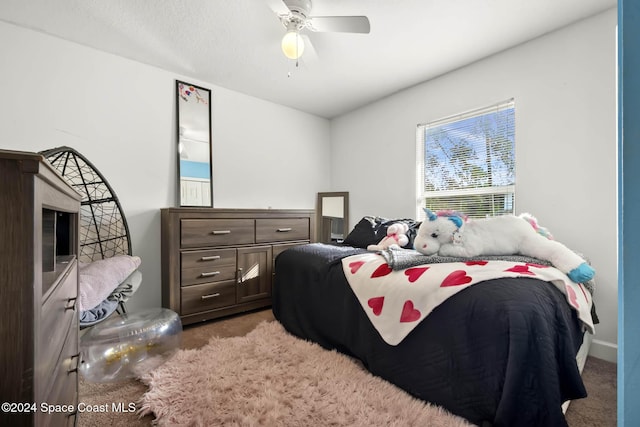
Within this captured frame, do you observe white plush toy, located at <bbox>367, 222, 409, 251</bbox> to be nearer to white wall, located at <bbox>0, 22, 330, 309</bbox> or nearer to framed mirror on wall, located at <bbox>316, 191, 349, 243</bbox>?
framed mirror on wall, located at <bbox>316, 191, 349, 243</bbox>

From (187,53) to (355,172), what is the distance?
7.53ft

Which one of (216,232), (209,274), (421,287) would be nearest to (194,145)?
(216,232)

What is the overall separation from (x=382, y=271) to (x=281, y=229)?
1.57 meters

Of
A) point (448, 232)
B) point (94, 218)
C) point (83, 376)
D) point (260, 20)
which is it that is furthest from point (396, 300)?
point (94, 218)

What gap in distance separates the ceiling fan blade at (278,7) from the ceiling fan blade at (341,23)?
186mm

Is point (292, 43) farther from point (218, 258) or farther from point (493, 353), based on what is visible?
point (493, 353)

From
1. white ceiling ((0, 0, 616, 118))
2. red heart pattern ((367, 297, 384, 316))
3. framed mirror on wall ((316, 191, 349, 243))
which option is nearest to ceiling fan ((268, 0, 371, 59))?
white ceiling ((0, 0, 616, 118))

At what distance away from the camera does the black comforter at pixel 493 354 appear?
0.98m

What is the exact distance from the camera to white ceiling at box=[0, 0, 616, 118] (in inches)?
72.2

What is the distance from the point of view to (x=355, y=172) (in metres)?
3.71

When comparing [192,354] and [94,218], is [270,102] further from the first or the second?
[192,354]

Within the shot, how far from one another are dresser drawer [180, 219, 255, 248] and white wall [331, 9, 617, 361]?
7.57 feet

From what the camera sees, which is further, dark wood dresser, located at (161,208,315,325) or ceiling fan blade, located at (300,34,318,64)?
dark wood dresser, located at (161,208,315,325)

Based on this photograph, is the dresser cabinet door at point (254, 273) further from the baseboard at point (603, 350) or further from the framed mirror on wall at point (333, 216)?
the baseboard at point (603, 350)
